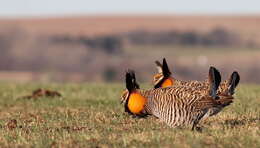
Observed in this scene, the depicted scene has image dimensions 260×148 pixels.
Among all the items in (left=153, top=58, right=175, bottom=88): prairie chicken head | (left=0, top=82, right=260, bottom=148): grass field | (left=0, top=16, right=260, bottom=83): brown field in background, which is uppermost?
(left=0, top=16, right=260, bottom=83): brown field in background

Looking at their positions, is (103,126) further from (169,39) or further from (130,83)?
(169,39)

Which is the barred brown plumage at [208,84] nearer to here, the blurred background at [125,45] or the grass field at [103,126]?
the grass field at [103,126]

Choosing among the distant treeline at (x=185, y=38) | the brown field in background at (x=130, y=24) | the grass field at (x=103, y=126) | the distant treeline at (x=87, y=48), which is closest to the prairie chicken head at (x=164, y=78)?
the grass field at (x=103, y=126)

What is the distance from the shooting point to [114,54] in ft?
231

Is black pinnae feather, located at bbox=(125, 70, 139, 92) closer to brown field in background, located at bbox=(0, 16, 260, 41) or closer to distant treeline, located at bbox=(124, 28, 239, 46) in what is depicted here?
brown field in background, located at bbox=(0, 16, 260, 41)

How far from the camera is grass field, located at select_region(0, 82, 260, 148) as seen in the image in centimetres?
663

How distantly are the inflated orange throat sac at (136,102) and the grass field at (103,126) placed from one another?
21cm

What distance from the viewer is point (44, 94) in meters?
13.4

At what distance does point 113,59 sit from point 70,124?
60013 mm

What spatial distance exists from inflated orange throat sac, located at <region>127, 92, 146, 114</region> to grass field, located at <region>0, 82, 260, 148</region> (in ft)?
0.68

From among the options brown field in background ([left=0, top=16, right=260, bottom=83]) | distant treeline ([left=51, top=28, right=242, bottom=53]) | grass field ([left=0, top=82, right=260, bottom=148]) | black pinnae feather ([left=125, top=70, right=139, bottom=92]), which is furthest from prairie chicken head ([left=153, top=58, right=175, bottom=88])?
distant treeline ([left=51, top=28, right=242, bottom=53])

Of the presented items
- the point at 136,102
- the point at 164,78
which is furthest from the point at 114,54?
the point at 136,102

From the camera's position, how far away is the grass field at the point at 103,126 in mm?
6633

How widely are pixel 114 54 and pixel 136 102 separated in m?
62.2
